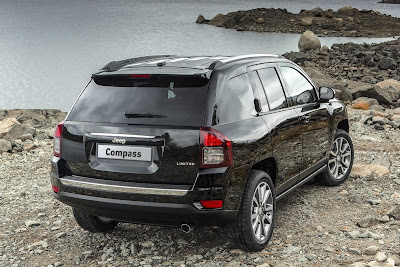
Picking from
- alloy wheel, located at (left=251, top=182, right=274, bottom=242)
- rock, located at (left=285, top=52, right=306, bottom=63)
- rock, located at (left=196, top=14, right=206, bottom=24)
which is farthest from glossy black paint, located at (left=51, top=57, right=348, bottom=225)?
rock, located at (left=196, top=14, right=206, bottom=24)

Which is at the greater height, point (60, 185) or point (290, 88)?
point (290, 88)

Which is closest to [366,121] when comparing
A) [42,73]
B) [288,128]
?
[288,128]

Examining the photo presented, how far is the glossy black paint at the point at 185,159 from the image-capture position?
4.32 metres

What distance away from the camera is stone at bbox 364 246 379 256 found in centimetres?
492

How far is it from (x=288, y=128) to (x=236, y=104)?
3.12ft

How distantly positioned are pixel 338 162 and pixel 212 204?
348 centimetres

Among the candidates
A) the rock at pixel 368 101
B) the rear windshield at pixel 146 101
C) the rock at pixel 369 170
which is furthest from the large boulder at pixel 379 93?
the rear windshield at pixel 146 101

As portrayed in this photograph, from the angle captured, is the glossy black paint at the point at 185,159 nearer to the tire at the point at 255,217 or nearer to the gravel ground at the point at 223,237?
the tire at the point at 255,217

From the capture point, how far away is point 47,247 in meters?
5.47

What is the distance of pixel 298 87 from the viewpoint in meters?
6.17

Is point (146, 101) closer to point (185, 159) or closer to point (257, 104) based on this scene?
point (185, 159)

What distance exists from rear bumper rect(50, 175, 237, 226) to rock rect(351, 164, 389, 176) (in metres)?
3.78

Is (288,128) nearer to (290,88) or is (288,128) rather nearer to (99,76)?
(290,88)

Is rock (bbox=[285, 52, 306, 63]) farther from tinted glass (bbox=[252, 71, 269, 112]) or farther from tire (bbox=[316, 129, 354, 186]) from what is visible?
tinted glass (bbox=[252, 71, 269, 112])
